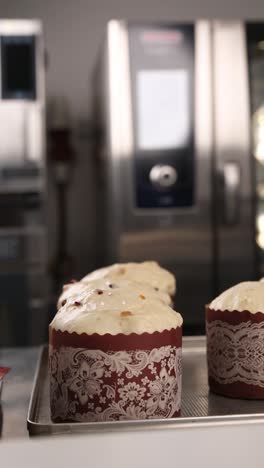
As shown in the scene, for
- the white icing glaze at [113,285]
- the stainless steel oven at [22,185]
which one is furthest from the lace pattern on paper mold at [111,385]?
the stainless steel oven at [22,185]

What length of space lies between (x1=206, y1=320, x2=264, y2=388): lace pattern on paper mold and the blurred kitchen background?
2.10 m

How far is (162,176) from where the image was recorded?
317cm

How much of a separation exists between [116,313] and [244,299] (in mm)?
231

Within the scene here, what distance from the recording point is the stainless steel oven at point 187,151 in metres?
3.13

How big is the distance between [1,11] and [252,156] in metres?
1.62

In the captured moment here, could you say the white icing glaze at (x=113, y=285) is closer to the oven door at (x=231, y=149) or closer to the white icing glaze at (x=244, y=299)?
the white icing glaze at (x=244, y=299)

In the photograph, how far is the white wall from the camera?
399 centimetres

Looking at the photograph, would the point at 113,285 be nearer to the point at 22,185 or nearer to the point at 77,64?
the point at 22,185

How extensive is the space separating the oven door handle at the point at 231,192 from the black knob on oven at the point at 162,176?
21cm

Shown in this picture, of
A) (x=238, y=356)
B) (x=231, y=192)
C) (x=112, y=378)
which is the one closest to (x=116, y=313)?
(x=112, y=378)

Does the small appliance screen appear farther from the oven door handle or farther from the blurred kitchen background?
the oven door handle

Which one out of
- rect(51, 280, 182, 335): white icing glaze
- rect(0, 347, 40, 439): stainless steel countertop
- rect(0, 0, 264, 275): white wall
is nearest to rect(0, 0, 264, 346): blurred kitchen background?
rect(0, 0, 264, 275): white wall

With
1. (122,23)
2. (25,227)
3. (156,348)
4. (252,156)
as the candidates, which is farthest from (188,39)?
(156,348)

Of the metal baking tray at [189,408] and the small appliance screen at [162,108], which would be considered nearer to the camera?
the metal baking tray at [189,408]
